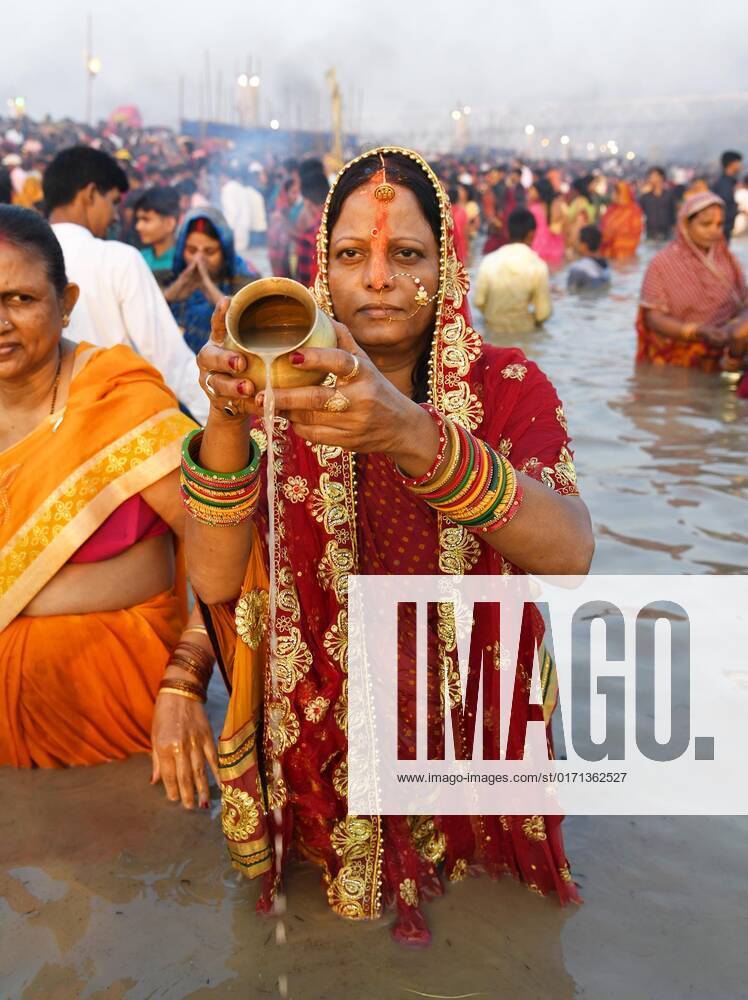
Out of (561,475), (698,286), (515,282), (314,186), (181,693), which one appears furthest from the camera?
(515,282)

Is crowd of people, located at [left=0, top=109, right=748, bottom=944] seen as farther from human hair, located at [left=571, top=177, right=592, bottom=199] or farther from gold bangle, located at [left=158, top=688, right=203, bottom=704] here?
human hair, located at [left=571, top=177, right=592, bottom=199]

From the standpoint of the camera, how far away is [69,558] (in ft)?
9.37

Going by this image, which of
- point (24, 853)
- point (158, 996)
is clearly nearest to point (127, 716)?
point (24, 853)

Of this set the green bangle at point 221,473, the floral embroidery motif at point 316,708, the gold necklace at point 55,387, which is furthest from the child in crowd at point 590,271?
the green bangle at point 221,473

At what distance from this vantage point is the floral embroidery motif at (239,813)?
7.55ft

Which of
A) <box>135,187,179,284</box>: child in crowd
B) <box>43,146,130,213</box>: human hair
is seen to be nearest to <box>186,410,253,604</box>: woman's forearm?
<box>43,146,130,213</box>: human hair

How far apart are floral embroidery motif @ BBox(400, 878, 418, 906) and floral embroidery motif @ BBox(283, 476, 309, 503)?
0.88 metres

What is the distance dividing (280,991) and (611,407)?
5.79 metres

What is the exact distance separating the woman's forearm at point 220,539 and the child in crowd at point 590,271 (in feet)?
40.1

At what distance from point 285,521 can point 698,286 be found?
21.7 feet

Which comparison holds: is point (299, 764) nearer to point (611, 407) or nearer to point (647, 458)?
point (647, 458)

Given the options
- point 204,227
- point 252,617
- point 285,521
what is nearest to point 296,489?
point 285,521

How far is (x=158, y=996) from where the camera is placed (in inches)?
83.7

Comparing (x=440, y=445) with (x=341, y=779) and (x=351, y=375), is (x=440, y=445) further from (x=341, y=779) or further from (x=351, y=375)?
(x=341, y=779)
